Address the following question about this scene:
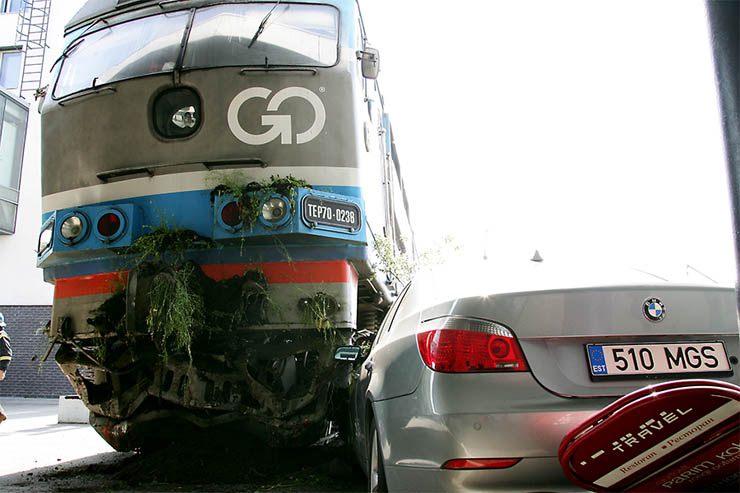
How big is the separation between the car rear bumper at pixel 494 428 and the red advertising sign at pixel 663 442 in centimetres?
13

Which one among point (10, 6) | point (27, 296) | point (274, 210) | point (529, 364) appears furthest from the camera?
point (10, 6)

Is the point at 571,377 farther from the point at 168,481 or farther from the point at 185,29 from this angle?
the point at 185,29

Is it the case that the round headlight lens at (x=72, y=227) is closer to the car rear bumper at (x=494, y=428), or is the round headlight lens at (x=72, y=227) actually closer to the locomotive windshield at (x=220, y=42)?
the locomotive windshield at (x=220, y=42)

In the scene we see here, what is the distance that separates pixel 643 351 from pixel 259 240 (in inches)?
110

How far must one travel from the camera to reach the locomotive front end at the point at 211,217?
4410 millimetres

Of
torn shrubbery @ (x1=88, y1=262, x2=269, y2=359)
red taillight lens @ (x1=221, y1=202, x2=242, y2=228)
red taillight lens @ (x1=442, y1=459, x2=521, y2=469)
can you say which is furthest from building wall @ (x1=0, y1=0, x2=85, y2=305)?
red taillight lens @ (x1=442, y1=459, x2=521, y2=469)

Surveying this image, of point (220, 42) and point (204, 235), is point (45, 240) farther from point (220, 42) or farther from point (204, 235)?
point (220, 42)

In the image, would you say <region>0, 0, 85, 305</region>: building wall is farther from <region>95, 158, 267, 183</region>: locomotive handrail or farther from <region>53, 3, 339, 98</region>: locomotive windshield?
<region>95, 158, 267, 183</region>: locomotive handrail

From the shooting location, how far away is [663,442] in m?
2.15

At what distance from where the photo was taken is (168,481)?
5.00 metres

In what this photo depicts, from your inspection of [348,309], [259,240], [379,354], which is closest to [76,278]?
[259,240]

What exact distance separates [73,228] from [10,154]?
1747cm

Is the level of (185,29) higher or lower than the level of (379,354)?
higher

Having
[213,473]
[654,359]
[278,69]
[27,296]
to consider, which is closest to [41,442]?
[213,473]
